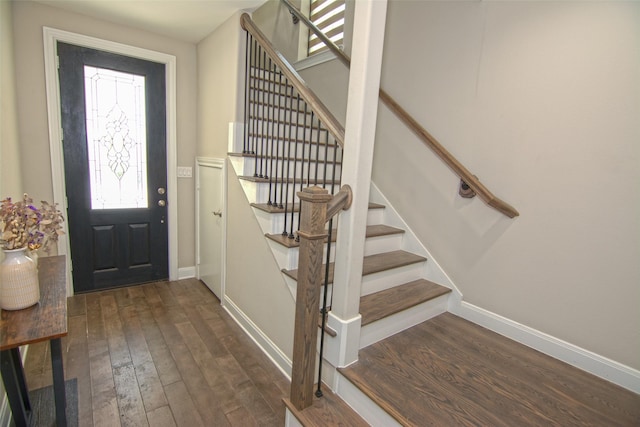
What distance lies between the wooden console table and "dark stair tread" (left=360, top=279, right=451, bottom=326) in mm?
1398

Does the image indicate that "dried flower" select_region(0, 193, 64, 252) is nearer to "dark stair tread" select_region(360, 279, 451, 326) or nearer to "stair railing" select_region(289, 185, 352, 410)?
"stair railing" select_region(289, 185, 352, 410)

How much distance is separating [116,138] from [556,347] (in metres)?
3.84

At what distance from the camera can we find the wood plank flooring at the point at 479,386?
4.61 feet

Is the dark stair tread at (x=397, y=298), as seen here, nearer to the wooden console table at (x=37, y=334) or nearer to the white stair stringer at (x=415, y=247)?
the white stair stringer at (x=415, y=247)

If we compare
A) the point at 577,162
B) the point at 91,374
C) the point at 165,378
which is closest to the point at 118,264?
the point at 91,374

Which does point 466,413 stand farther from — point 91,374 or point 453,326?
point 91,374

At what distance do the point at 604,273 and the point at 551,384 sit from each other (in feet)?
2.18

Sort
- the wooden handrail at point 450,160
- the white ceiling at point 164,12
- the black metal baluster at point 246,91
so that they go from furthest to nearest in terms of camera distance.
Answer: the black metal baluster at point 246,91 < the white ceiling at point 164,12 < the wooden handrail at point 450,160

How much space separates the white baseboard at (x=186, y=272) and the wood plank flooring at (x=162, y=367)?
58 centimetres

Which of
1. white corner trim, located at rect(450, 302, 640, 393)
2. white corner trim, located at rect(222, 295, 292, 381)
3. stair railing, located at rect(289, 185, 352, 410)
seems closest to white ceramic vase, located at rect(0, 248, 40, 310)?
stair railing, located at rect(289, 185, 352, 410)

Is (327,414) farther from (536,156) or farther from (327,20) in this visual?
(327,20)

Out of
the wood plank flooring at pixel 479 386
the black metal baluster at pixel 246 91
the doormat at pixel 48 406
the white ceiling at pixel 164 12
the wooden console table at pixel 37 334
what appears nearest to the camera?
the wooden console table at pixel 37 334

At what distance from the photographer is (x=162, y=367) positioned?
209 centimetres

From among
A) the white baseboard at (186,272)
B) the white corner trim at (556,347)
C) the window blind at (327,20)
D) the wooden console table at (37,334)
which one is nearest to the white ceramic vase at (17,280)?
the wooden console table at (37,334)
